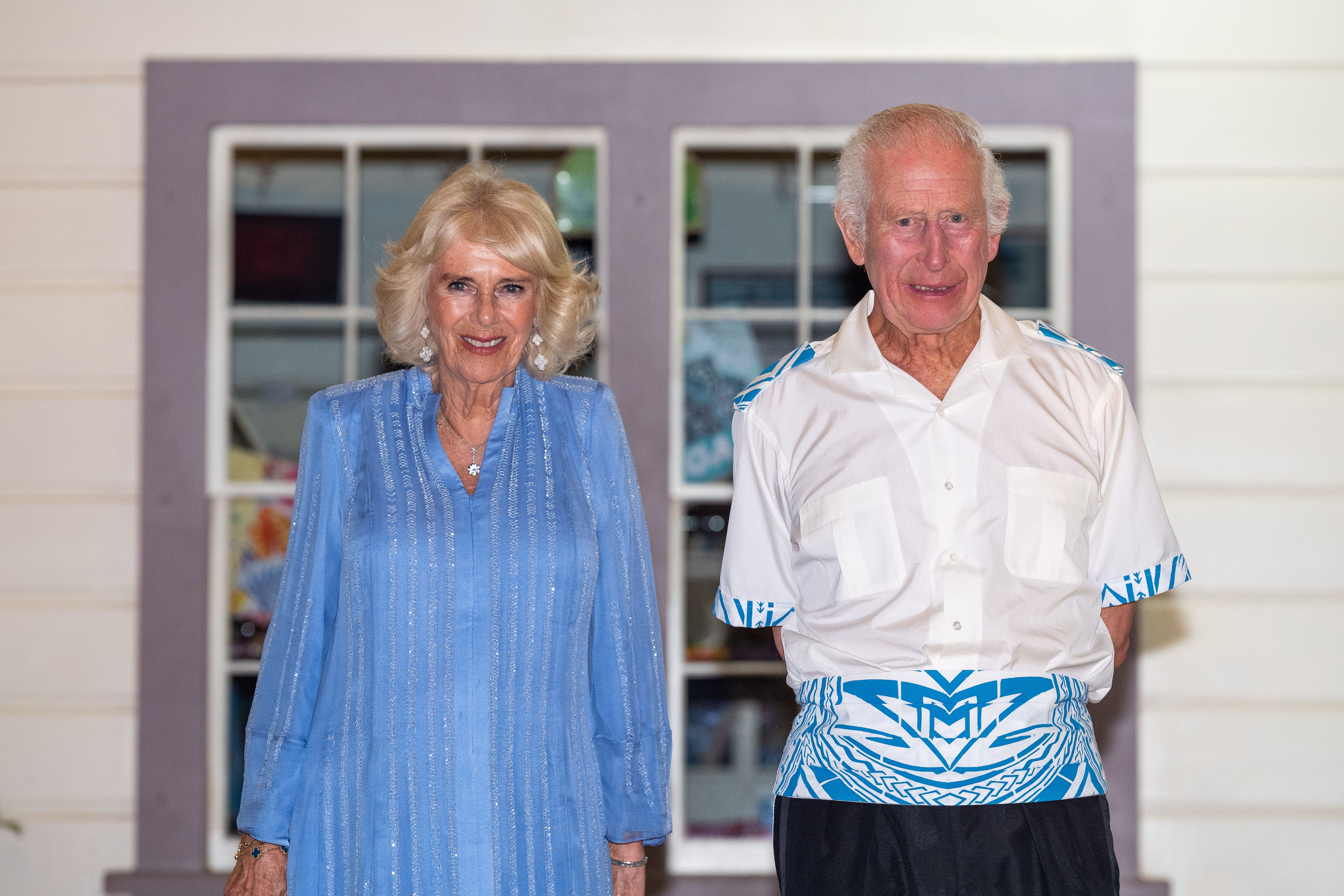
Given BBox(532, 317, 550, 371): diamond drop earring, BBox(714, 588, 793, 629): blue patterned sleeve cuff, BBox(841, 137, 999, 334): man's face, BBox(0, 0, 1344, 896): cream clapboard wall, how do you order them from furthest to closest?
1. BBox(0, 0, 1344, 896): cream clapboard wall
2. BBox(532, 317, 550, 371): diamond drop earring
3. BBox(714, 588, 793, 629): blue patterned sleeve cuff
4. BBox(841, 137, 999, 334): man's face

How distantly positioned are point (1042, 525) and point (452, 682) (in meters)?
0.93

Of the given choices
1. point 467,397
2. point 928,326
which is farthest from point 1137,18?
point 467,397

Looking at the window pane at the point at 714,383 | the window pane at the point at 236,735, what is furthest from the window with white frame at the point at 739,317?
the window pane at the point at 236,735

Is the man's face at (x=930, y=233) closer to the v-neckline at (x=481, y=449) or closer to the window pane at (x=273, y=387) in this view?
the v-neckline at (x=481, y=449)

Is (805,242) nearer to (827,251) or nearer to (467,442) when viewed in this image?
(827,251)

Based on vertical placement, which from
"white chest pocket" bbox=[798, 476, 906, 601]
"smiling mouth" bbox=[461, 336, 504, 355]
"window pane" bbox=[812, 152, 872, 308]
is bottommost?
"white chest pocket" bbox=[798, 476, 906, 601]

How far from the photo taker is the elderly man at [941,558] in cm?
181

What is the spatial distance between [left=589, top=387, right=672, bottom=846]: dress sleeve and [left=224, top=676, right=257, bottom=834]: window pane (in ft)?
5.75

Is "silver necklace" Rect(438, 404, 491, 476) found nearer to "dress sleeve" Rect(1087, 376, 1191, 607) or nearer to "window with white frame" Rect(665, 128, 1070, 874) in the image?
"dress sleeve" Rect(1087, 376, 1191, 607)

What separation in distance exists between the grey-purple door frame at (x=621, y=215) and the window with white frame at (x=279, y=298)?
0.06 m

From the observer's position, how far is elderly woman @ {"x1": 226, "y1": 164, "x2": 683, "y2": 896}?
6.46ft

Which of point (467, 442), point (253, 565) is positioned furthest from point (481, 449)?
point (253, 565)

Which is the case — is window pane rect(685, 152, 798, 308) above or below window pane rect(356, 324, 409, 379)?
above

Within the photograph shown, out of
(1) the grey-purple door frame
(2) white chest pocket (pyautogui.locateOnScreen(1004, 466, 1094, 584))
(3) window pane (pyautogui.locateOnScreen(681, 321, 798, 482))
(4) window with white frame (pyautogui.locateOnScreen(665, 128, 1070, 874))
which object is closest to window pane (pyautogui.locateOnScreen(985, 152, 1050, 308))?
(4) window with white frame (pyautogui.locateOnScreen(665, 128, 1070, 874))
